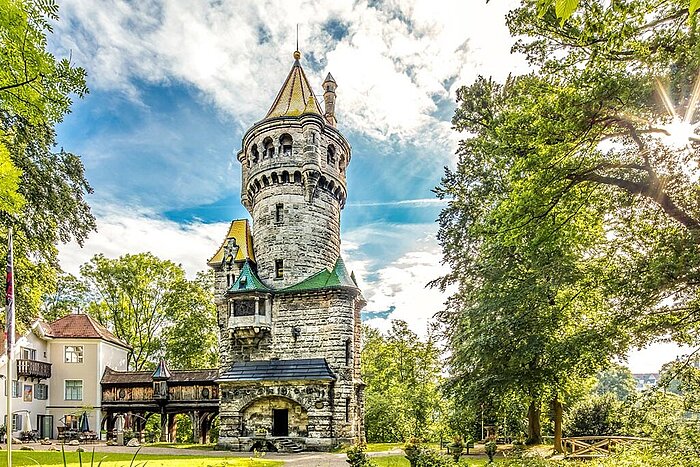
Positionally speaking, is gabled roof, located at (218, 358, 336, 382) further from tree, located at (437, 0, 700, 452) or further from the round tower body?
tree, located at (437, 0, 700, 452)

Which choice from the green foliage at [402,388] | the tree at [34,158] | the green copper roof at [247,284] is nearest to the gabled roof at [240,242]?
the green copper roof at [247,284]

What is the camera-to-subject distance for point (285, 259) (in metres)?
30.2

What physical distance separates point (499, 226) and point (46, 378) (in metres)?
34.9

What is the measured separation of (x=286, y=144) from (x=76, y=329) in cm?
2101

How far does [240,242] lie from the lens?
105 ft

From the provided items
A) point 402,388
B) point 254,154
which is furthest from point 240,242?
point 402,388

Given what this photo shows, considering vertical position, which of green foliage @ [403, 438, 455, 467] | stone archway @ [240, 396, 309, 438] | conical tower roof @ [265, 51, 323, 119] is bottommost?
stone archway @ [240, 396, 309, 438]

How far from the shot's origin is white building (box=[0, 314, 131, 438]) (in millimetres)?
34531

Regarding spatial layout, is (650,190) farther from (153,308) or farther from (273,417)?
(153,308)

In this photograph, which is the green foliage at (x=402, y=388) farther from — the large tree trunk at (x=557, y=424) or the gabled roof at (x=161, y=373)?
the gabled roof at (x=161, y=373)

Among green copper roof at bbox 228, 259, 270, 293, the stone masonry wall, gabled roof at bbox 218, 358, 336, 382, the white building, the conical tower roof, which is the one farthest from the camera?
the white building

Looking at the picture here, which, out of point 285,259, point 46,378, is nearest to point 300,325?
point 285,259

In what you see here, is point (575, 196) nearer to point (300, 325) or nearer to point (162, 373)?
point (300, 325)

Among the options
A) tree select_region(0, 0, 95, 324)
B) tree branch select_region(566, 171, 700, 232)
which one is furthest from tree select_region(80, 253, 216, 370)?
tree branch select_region(566, 171, 700, 232)
